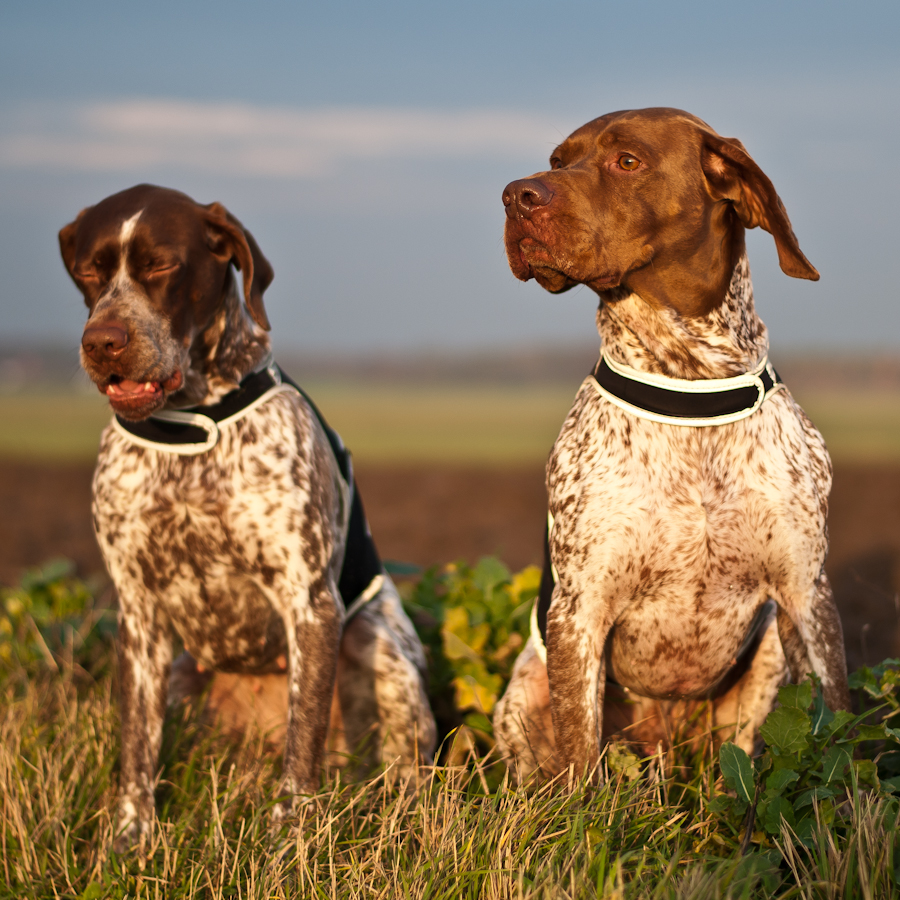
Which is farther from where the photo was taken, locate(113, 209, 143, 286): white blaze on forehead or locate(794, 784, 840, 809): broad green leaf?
locate(113, 209, 143, 286): white blaze on forehead

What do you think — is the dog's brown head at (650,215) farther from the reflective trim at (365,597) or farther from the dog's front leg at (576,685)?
the reflective trim at (365,597)

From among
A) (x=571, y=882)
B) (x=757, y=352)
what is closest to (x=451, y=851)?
(x=571, y=882)

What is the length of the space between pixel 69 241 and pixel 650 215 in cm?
224

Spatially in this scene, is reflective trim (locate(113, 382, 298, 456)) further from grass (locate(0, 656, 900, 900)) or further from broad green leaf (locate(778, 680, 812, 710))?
broad green leaf (locate(778, 680, 812, 710))

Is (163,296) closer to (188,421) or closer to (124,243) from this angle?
(124,243)

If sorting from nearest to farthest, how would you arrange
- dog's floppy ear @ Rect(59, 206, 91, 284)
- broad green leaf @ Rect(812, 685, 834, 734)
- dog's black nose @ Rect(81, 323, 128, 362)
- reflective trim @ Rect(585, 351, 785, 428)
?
broad green leaf @ Rect(812, 685, 834, 734), reflective trim @ Rect(585, 351, 785, 428), dog's black nose @ Rect(81, 323, 128, 362), dog's floppy ear @ Rect(59, 206, 91, 284)

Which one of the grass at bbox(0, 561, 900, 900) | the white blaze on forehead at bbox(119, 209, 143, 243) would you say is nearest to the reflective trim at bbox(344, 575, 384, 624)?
the grass at bbox(0, 561, 900, 900)

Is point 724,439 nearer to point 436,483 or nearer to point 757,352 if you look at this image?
point 757,352

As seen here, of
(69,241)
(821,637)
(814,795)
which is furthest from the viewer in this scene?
(69,241)

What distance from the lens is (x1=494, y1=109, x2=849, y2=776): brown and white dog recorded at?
129 inches

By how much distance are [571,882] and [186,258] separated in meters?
2.45

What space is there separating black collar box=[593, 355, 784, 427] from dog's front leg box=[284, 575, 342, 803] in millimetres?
1308

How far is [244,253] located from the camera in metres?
3.89

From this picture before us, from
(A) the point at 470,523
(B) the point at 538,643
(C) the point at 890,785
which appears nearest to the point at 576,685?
(B) the point at 538,643
